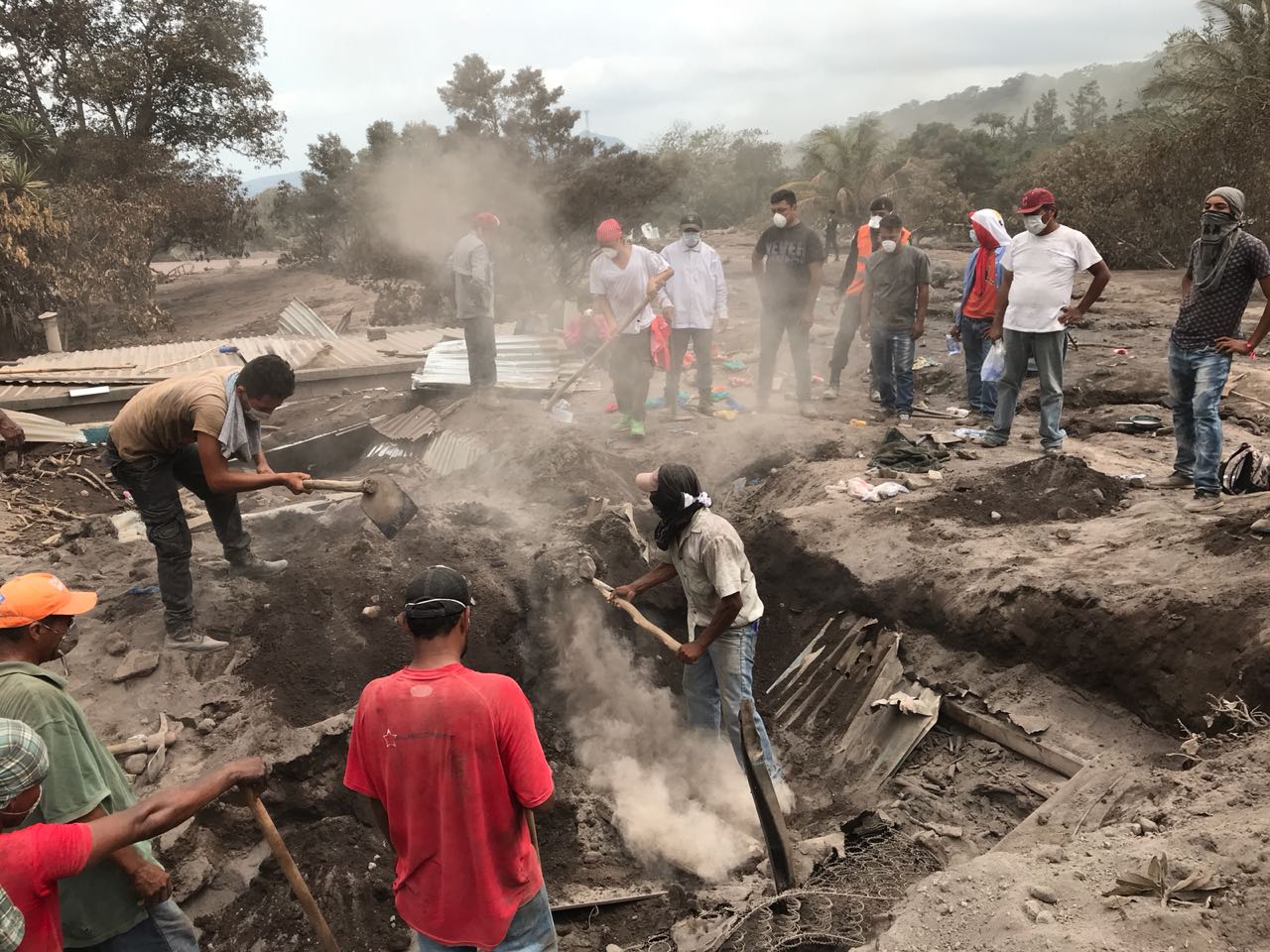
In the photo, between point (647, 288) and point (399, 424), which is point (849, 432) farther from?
point (399, 424)

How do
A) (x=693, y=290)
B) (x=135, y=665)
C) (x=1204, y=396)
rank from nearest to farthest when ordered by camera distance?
(x=135, y=665) < (x=1204, y=396) < (x=693, y=290)

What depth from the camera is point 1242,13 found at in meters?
17.2

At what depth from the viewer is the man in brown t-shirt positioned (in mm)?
4086

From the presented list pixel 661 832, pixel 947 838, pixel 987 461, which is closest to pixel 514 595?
pixel 661 832

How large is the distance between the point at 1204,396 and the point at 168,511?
6.05 m

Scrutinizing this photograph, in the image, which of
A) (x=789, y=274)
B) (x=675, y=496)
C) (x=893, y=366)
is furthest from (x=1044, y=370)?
(x=675, y=496)

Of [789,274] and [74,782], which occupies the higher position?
[789,274]

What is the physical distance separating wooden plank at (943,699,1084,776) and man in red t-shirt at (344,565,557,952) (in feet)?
8.41

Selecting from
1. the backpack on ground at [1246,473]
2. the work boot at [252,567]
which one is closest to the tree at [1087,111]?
the backpack on ground at [1246,473]

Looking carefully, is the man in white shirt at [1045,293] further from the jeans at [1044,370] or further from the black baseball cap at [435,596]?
the black baseball cap at [435,596]

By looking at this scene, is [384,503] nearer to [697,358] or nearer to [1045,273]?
[697,358]

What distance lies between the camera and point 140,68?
19.8 meters

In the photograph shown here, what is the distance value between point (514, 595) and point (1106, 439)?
531cm

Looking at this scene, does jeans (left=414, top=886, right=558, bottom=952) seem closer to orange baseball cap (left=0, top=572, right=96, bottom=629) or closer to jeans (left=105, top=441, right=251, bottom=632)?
orange baseball cap (left=0, top=572, right=96, bottom=629)
